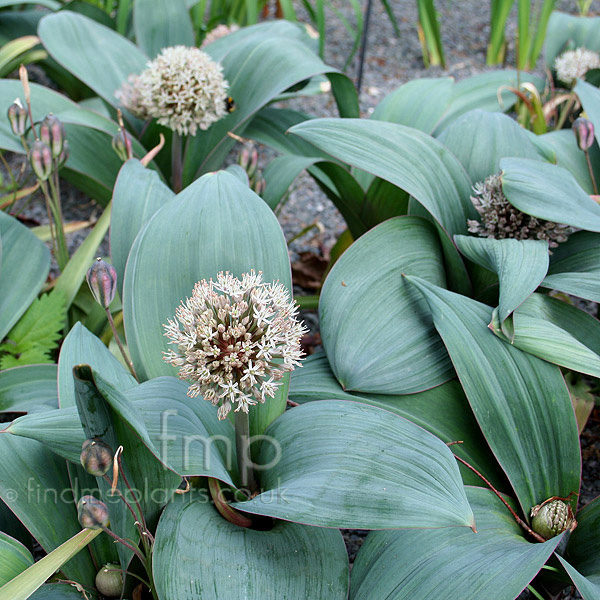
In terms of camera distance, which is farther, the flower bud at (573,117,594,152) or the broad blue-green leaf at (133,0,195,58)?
the broad blue-green leaf at (133,0,195,58)

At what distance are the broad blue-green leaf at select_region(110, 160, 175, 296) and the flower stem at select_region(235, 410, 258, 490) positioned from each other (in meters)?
0.50

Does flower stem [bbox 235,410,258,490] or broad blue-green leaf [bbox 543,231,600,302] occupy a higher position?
broad blue-green leaf [bbox 543,231,600,302]

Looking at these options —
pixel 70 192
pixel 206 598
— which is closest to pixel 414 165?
pixel 206 598

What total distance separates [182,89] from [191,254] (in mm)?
611

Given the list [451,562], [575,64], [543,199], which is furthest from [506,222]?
[575,64]

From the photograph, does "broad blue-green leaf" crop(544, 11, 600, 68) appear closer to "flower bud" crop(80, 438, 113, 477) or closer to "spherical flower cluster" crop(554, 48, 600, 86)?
"spherical flower cluster" crop(554, 48, 600, 86)

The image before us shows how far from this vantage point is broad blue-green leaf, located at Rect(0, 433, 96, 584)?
89cm

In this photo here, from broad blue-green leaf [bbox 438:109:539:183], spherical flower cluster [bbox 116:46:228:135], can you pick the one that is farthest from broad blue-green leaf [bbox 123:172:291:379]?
broad blue-green leaf [bbox 438:109:539:183]

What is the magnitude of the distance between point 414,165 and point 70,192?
4.84 feet

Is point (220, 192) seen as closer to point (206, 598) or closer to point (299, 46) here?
point (206, 598)

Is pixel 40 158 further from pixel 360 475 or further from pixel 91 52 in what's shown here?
pixel 360 475

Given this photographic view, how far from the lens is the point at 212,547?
802 mm

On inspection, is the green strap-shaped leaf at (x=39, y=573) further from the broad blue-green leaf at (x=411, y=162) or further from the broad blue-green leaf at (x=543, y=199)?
the broad blue-green leaf at (x=543, y=199)

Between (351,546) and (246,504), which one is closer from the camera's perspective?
(246,504)
